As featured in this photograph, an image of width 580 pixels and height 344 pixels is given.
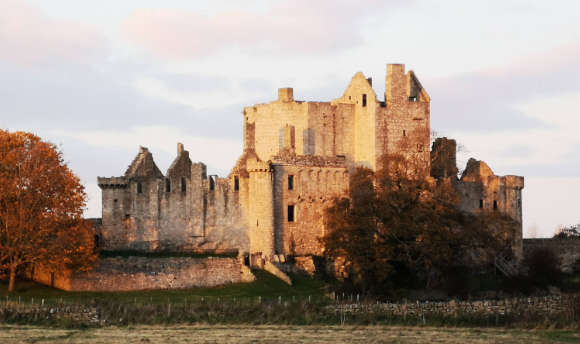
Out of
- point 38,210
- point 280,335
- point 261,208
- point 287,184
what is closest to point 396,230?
point 287,184

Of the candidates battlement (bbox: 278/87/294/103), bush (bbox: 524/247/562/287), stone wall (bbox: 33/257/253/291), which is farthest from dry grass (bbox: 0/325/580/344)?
battlement (bbox: 278/87/294/103)

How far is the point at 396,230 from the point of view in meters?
67.4

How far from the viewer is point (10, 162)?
60.9 metres

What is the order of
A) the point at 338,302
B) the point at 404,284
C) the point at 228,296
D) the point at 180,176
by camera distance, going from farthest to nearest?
the point at 180,176 < the point at 404,284 < the point at 228,296 < the point at 338,302

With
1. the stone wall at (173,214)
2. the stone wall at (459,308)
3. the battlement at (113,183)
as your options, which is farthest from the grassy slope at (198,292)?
the battlement at (113,183)

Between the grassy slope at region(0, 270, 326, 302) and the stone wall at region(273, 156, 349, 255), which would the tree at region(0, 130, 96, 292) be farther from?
the stone wall at region(273, 156, 349, 255)

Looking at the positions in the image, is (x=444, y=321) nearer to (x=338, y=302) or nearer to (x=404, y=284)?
(x=338, y=302)

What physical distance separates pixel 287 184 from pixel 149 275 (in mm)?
11986

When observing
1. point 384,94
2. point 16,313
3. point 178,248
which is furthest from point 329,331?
point 384,94

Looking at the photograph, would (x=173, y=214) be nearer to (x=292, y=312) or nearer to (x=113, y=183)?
(x=113, y=183)

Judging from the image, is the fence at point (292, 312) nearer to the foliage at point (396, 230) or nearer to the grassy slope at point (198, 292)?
the grassy slope at point (198, 292)

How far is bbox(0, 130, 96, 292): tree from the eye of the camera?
2357 inches

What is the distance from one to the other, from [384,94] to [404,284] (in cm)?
1446

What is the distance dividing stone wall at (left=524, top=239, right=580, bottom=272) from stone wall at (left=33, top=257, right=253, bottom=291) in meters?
24.1
